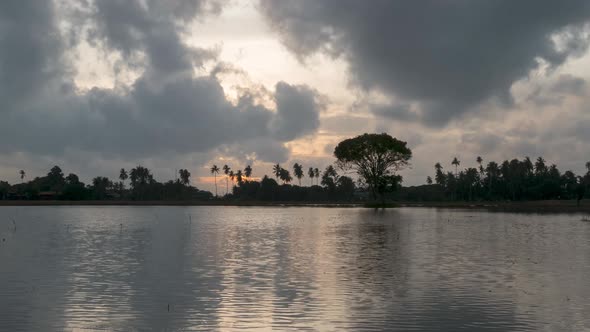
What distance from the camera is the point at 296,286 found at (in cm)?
2527

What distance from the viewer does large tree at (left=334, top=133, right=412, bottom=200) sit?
140 meters

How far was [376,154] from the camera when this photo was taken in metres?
142

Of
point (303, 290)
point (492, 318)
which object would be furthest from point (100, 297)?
point (492, 318)

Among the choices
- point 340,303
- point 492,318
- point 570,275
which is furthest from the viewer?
point 570,275

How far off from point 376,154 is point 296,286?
11866cm

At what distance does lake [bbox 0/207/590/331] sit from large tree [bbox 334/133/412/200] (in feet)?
309

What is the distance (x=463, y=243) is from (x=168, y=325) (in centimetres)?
3359

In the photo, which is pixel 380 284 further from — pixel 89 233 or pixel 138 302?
pixel 89 233

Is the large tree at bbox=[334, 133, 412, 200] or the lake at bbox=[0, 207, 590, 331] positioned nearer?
the lake at bbox=[0, 207, 590, 331]

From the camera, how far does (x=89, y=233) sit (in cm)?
5838

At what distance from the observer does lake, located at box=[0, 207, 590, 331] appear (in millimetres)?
18453

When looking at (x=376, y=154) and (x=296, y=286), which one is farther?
(x=376, y=154)

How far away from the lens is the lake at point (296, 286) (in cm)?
1845

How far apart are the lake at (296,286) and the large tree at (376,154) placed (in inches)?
3710
